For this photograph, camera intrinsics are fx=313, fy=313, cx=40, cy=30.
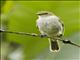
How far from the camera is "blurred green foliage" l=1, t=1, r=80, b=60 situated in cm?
166

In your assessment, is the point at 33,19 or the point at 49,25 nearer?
the point at 33,19

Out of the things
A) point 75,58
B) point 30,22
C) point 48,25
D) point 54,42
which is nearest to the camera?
point 75,58

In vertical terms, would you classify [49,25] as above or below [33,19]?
below

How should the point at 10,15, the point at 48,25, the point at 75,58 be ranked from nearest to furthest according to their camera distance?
the point at 75,58
the point at 10,15
the point at 48,25

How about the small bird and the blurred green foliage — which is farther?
the small bird

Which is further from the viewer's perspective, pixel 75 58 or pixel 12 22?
pixel 12 22

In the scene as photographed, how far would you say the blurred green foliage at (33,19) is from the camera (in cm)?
166

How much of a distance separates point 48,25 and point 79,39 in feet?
1.69

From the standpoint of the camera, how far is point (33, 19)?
69.2 inches

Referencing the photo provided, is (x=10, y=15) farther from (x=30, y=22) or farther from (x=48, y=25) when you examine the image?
(x=48, y=25)

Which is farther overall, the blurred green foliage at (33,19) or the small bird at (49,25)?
the small bird at (49,25)

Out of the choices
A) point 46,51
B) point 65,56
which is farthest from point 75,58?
point 46,51

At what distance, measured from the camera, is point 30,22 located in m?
1.67

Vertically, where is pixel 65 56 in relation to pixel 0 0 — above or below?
below
